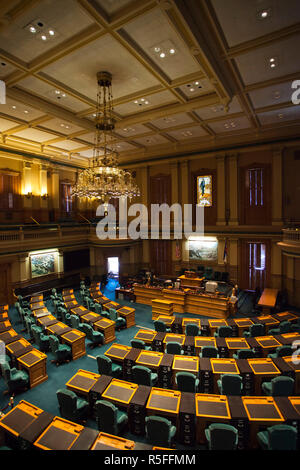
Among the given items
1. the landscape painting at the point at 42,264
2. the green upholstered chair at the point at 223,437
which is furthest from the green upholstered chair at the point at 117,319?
the landscape painting at the point at 42,264

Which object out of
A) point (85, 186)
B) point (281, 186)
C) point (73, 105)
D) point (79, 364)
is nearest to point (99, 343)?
point (79, 364)

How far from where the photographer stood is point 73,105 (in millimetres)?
10688

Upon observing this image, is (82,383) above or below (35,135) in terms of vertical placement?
below

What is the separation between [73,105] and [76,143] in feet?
17.4

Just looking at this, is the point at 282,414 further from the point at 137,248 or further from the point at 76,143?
the point at 76,143

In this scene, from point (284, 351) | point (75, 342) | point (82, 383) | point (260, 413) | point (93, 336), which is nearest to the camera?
point (260, 413)

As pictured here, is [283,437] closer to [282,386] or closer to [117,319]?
[282,386]

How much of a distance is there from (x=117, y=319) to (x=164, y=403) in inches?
220

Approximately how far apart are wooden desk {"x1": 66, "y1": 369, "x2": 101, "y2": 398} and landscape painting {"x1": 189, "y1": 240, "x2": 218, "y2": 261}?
11.5 metres

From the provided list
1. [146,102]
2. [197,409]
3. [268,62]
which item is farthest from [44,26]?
[197,409]

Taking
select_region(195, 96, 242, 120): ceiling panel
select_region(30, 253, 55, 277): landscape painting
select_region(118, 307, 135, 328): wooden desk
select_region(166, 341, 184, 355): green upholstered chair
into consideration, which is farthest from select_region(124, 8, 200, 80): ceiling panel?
select_region(30, 253, 55, 277): landscape painting

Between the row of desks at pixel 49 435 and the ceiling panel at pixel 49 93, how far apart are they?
9553 millimetres

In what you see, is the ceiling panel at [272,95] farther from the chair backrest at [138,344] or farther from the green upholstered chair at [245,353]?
the chair backrest at [138,344]

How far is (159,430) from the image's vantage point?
4191 mm
